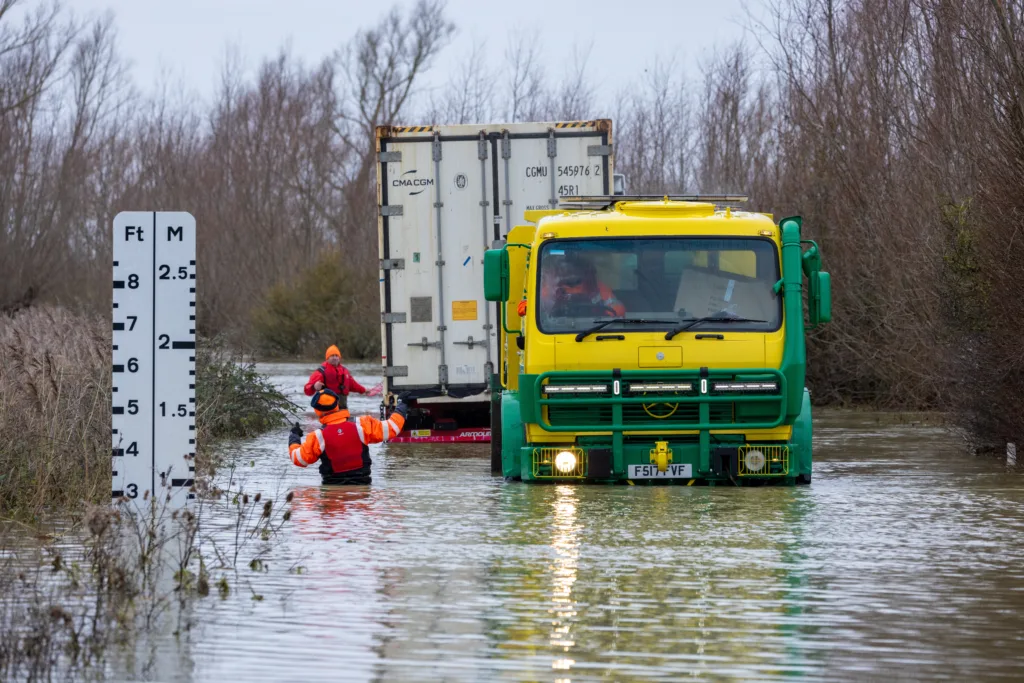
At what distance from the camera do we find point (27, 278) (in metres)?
38.2

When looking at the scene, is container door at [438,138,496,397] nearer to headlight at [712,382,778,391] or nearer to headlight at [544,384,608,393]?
headlight at [544,384,608,393]

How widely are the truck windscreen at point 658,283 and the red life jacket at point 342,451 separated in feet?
6.27

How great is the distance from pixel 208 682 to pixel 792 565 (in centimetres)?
375

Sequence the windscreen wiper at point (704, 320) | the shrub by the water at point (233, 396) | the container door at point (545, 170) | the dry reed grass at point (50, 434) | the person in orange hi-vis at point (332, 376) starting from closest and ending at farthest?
1. the dry reed grass at point (50, 434)
2. the windscreen wiper at point (704, 320)
3. the person in orange hi-vis at point (332, 376)
4. the container door at point (545, 170)
5. the shrub by the water at point (233, 396)

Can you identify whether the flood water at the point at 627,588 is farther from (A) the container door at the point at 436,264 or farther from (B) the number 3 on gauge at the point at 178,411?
(A) the container door at the point at 436,264

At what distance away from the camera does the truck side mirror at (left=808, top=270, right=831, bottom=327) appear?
1290 centimetres

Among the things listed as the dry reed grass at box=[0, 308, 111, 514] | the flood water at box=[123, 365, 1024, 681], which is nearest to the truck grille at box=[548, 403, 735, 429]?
the flood water at box=[123, 365, 1024, 681]

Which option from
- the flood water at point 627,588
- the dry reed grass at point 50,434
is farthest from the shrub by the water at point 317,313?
the flood water at point 627,588

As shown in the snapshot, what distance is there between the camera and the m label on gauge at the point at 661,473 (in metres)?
12.5

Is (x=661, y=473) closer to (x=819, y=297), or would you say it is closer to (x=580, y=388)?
(x=580, y=388)

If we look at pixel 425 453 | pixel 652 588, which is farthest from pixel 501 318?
pixel 652 588

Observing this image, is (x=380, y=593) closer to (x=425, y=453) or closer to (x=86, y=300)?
(x=425, y=453)

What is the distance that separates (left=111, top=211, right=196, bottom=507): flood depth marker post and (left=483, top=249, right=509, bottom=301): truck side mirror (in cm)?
413

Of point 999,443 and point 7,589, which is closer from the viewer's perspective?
point 7,589
